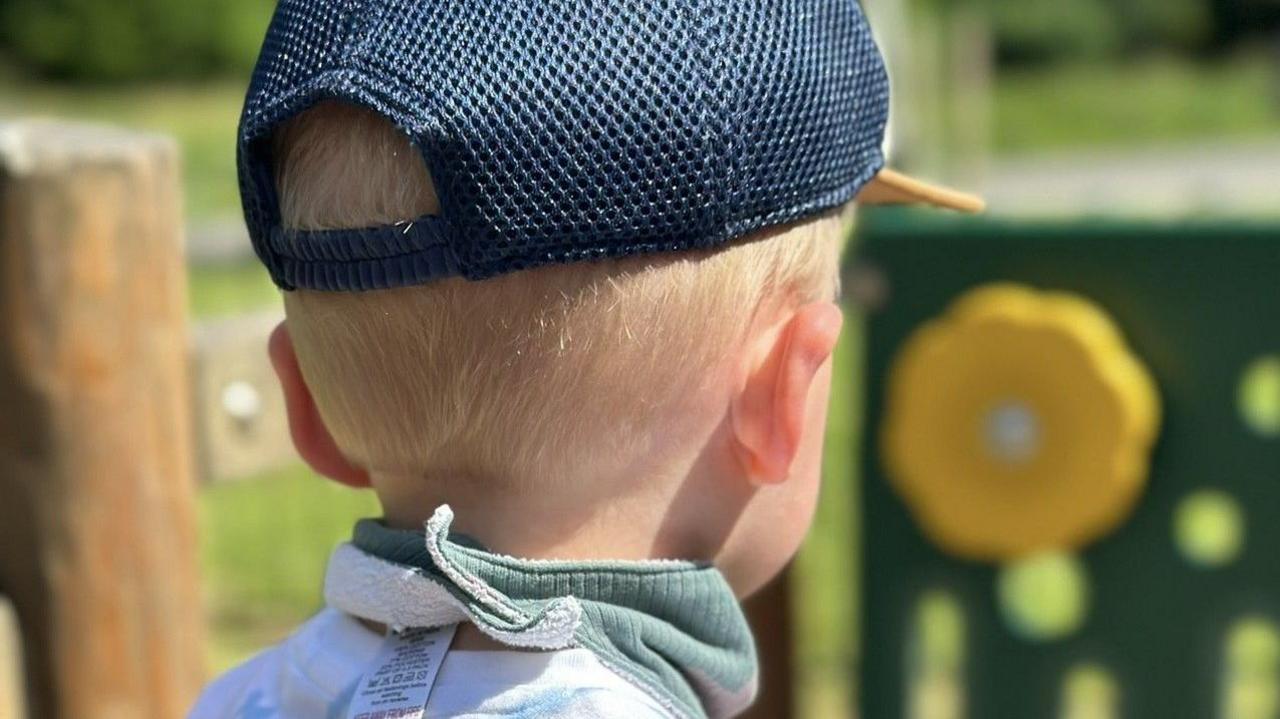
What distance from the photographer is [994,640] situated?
2750mm

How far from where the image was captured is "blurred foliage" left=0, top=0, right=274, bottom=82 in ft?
65.8

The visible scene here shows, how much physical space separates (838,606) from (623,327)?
296 cm

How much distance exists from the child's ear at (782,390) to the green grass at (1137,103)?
55.8 feet

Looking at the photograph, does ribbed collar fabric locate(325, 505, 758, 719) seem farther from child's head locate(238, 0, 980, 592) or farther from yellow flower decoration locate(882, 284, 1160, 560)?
yellow flower decoration locate(882, 284, 1160, 560)

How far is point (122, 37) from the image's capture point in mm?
20047

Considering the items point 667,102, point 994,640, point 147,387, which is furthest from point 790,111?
point 994,640

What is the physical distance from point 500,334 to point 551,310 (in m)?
0.04

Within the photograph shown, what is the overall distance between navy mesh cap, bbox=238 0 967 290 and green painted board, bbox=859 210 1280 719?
1.52 m

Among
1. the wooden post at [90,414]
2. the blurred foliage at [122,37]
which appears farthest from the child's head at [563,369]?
the blurred foliage at [122,37]

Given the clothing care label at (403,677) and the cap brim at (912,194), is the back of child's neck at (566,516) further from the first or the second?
the cap brim at (912,194)

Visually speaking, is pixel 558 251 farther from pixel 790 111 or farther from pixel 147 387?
pixel 147 387

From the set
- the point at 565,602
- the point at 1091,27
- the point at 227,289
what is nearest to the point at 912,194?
the point at 565,602

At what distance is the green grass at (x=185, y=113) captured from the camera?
12.9m

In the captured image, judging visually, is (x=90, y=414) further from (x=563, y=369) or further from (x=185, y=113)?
(x=185, y=113)
